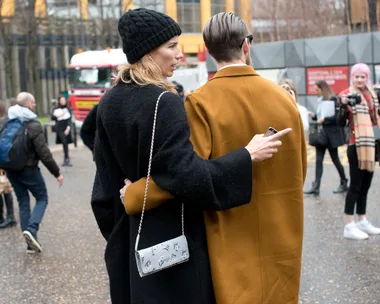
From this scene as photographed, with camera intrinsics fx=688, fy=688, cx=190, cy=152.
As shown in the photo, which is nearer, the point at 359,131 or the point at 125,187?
the point at 125,187

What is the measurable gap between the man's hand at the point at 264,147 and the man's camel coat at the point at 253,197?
88mm

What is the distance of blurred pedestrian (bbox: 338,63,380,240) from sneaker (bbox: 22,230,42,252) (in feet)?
10.3

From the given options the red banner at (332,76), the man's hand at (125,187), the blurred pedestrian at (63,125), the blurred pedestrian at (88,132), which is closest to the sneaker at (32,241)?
the blurred pedestrian at (88,132)

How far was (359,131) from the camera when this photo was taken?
6.68m

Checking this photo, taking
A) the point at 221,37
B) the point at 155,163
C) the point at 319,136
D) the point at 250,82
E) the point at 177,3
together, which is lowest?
the point at 319,136

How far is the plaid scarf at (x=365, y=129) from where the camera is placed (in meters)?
6.60

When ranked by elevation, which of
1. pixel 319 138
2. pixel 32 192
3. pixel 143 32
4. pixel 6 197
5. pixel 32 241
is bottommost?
pixel 32 241

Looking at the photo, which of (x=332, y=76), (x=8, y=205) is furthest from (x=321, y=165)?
(x=332, y=76)

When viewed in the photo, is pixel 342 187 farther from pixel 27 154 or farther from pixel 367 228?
pixel 27 154

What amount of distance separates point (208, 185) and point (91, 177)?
1050cm

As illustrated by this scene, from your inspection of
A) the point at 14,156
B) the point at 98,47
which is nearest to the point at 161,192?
the point at 14,156

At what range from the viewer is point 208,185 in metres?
2.46

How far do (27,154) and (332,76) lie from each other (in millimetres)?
13485

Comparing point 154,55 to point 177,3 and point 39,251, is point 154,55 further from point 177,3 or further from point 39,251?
point 177,3
